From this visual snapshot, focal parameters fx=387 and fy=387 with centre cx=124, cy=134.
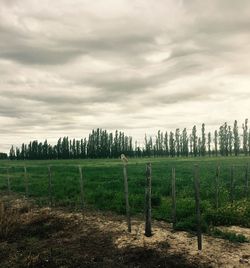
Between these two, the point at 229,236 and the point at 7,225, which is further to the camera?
the point at 7,225

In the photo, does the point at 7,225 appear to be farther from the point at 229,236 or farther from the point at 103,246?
the point at 229,236

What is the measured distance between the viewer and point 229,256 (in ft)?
34.8

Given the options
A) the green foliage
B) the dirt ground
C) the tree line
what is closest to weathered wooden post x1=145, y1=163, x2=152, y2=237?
the dirt ground

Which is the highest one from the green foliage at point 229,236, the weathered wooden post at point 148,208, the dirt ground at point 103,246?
the weathered wooden post at point 148,208

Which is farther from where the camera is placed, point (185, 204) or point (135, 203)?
point (135, 203)

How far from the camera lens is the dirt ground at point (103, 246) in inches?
422

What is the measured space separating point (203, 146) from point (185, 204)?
11308 cm

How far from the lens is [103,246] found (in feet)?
40.4

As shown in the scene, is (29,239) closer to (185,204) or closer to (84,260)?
(84,260)

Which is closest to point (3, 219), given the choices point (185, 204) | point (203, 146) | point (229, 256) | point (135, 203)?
point (135, 203)

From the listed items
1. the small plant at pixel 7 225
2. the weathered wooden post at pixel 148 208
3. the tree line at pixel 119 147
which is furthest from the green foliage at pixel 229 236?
the tree line at pixel 119 147

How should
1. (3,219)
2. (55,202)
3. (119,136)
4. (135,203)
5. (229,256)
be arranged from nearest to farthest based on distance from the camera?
(229,256) → (3,219) → (135,203) → (55,202) → (119,136)

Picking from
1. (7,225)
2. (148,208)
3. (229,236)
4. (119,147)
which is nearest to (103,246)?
(148,208)

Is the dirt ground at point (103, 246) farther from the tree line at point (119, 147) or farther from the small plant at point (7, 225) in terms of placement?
the tree line at point (119, 147)
